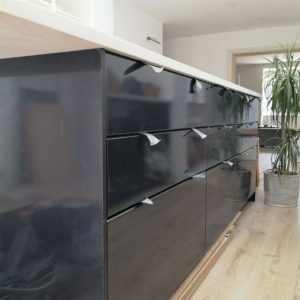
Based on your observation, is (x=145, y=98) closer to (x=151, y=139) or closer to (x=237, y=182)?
(x=151, y=139)

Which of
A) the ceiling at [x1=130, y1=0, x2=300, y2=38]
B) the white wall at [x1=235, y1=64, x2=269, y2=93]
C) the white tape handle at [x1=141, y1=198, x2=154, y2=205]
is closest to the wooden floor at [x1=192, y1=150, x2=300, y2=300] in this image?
the white tape handle at [x1=141, y1=198, x2=154, y2=205]

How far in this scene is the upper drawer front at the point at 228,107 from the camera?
1646mm

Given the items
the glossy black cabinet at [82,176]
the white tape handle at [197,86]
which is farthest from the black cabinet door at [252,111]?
the glossy black cabinet at [82,176]

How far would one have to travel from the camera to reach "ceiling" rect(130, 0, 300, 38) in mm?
3967

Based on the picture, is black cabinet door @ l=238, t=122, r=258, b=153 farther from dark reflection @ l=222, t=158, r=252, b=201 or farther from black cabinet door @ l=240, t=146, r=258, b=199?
dark reflection @ l=222, t=158, r=252, b=201

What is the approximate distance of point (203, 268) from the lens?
1.61m


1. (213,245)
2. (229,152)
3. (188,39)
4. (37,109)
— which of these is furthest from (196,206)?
(188,39)

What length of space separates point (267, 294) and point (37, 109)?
1.31 meters

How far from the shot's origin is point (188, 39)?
5594 mm

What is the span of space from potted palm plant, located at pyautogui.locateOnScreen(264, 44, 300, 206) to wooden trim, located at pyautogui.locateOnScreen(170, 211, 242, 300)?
1108 mm

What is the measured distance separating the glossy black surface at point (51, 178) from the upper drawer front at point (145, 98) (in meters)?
0.06

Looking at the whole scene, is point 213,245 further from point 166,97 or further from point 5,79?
point 5,79

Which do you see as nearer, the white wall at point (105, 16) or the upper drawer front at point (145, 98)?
the upper drawer front at point (145, 98)

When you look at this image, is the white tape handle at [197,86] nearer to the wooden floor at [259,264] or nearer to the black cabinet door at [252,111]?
the wooden floor at [259,264]
